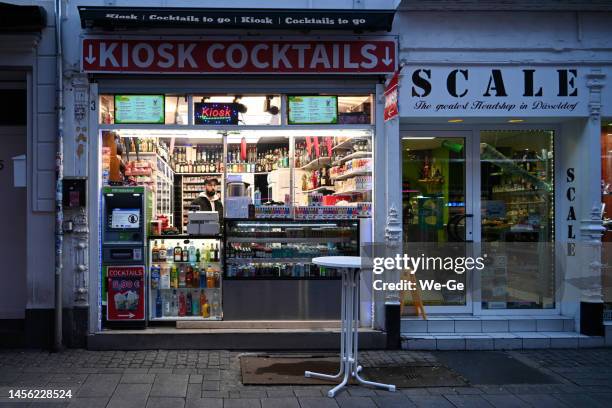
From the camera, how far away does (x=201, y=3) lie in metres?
7.21

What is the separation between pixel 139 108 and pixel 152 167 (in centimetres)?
132

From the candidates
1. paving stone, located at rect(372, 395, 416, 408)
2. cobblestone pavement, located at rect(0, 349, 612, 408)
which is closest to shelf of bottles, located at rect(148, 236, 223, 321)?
cobblestone pavement, located at rect(0, 349, 612, 408)

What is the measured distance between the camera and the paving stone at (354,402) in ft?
16.8

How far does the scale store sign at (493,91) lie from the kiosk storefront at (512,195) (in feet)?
0.04

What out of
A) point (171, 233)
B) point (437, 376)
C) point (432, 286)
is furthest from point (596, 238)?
point (171, 233)

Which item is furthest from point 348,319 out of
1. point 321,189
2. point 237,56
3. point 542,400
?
point 237,56

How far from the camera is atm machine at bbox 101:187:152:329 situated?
714 centimetres

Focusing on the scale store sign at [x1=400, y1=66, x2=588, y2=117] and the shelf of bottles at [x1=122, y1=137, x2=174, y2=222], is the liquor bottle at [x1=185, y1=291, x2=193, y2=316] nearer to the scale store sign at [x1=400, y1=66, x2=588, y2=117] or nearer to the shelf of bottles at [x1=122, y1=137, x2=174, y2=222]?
the shelf of bottles at [x1=122, y1=137, x2=174, y2=222]

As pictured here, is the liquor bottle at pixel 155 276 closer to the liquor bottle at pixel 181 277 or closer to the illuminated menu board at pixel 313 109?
the liquor bottle at pixel 181 277

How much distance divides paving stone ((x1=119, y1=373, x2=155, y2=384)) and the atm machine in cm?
129

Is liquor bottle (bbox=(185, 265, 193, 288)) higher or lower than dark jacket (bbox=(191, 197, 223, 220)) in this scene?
lower

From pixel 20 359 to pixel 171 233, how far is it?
2.34m

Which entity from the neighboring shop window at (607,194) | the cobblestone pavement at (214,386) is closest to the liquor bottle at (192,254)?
the cobblestone pavement at (214,386)

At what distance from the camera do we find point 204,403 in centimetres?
514
